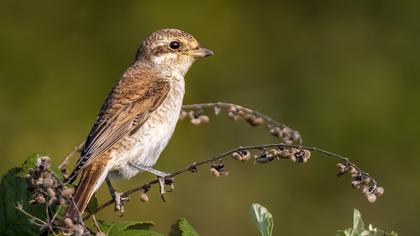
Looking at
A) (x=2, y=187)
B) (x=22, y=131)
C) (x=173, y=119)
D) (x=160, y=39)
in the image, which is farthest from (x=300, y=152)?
(x=22, y=131)

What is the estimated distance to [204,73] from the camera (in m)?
6.13

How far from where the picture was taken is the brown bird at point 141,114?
373cm

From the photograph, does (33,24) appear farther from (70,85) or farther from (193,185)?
(193,185)

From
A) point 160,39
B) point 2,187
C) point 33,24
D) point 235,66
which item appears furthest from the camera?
point 235,66

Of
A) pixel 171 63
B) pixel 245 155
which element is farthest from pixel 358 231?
pixel 171 63

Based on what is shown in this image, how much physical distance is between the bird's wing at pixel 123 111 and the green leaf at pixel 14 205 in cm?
82

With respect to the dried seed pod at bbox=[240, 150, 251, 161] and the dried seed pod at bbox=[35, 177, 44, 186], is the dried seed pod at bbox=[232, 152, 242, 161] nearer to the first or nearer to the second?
the dried seed pod at bbox=[240, 150, 251, 161]

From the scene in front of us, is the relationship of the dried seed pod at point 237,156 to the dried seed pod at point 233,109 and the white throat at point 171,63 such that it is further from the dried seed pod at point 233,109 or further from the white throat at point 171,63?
the white throat at point 171,63

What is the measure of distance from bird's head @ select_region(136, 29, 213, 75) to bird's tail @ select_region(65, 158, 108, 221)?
0.80 m

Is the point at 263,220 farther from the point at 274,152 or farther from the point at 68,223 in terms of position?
the point at 68,223

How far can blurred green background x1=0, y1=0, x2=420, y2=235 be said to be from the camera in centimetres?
570

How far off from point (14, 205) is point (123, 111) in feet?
4.50

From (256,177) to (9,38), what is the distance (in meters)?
1.71

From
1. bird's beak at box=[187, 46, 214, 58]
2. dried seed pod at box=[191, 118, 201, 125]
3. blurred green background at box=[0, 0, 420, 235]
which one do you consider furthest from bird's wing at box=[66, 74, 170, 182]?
blurred green background at box=[0, 0, 420, 235]
